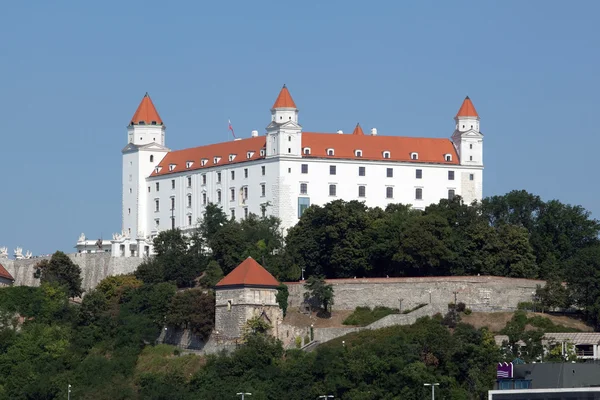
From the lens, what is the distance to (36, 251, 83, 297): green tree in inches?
3962

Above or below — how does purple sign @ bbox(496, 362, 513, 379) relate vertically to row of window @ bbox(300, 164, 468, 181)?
below

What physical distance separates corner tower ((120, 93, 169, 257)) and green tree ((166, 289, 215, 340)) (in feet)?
63.1

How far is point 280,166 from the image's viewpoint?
101812 mm

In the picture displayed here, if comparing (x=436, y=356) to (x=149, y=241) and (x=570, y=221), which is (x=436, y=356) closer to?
(x=570, y=221)

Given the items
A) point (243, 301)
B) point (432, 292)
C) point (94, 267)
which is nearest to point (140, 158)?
point (94, 267)

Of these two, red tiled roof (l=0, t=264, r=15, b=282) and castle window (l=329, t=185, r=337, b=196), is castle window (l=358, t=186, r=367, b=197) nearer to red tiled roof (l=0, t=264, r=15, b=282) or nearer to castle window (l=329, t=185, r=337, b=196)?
castle window (l=329, t=185, r=337, b=196)

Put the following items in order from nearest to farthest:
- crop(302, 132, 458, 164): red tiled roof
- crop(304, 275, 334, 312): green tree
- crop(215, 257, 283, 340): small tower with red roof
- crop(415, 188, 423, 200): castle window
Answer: crop(215, 257, 283, 340): small tower with red roof, crop(304, 275, 334, 312): green tree, crop(415, 188, 423, 200): castle window, crop(302, 132, 458, 164): red tiled roof

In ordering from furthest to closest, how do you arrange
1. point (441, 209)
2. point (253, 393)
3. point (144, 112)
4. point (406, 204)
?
point (144, 112)
point (406, 204)
point (441, 209)
point (253, 393)

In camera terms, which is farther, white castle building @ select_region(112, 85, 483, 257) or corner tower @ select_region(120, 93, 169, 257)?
corner tower @ select_region(120, 93, 169, 257)

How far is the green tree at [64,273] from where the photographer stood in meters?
101

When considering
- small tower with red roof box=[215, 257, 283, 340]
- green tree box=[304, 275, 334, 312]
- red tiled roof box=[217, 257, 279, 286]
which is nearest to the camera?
small tower with red roof box=[215, 257, 283, 340]

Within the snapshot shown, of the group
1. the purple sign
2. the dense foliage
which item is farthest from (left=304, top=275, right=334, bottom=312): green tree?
the purple sign

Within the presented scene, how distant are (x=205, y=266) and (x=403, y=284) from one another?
1257 centimetres

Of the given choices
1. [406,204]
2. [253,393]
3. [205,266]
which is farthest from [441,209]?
[253,393]
